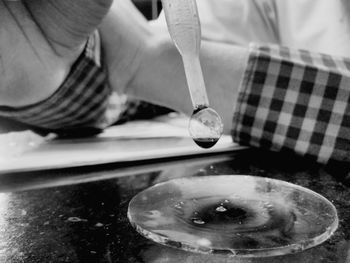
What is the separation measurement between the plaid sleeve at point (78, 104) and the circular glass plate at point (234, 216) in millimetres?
252

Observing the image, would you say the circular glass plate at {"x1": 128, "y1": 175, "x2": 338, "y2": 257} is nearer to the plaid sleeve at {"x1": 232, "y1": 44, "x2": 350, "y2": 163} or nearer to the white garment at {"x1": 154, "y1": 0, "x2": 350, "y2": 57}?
the plaid sleeve at {"x1": 232, "y1": 44, "x2": 350, "y2": 163}

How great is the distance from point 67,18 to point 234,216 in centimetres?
30

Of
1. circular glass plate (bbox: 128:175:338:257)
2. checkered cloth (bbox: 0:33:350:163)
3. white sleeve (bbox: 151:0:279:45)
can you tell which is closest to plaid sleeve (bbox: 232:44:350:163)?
checkered cloth (bbox: 0:33:350:163)

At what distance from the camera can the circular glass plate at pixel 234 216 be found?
0.28m

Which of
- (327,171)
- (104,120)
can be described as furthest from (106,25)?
(327,171)

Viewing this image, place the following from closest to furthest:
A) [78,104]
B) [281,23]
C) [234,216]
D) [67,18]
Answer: [234,216] → [67,18] → [78,104] → [281,23]

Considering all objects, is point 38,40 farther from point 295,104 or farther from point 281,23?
point 281,23

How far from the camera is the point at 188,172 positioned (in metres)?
0.45

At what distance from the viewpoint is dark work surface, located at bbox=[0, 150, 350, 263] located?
28 cm

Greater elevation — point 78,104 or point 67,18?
point 67,18

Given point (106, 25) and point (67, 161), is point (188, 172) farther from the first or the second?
point (106, 25)

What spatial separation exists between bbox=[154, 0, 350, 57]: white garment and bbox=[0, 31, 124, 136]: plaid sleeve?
0.20 metres

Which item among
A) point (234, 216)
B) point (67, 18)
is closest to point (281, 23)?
point (67, 18)

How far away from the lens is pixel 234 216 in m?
0.32
